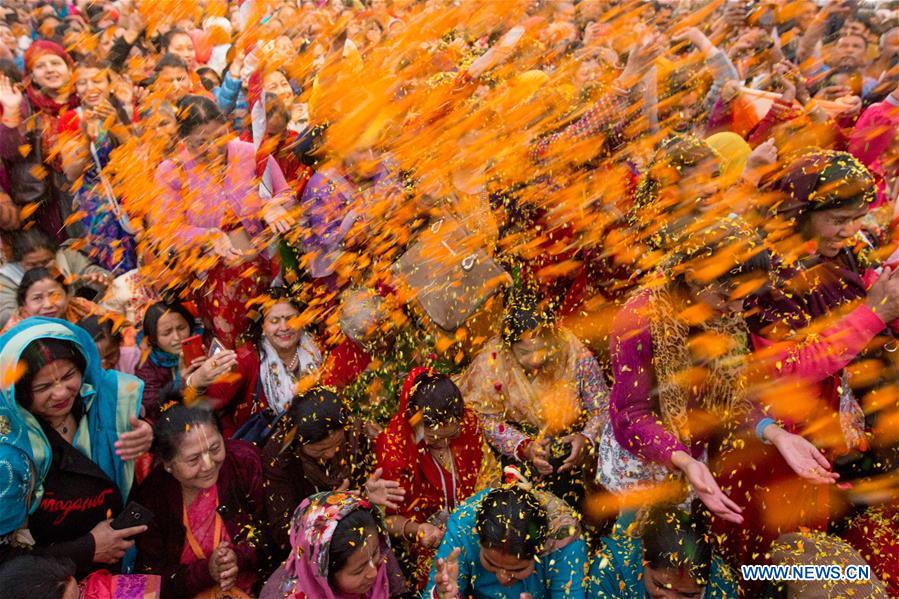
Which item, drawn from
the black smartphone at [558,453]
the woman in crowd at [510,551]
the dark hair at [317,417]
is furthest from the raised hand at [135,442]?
the black smartphone at [558,453]

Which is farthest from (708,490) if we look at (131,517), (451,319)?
(131,517)

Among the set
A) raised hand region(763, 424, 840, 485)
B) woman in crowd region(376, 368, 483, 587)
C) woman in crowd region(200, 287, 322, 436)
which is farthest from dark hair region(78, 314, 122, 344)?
raised hand region(763, 424, 840, 485)

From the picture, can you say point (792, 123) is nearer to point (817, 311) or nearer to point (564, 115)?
point (564, 115)

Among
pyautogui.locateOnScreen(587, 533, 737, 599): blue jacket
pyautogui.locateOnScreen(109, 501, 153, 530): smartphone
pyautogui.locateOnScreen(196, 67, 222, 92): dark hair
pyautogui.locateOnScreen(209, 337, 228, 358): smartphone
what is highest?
pyautogui.locateOnScreen(196, 67, 222, 92): dark hair

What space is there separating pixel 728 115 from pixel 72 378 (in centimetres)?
499

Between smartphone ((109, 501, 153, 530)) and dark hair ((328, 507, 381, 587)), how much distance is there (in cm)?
90

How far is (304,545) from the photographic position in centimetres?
319

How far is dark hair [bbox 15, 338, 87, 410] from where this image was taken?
322 centimetres

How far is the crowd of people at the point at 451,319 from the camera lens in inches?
124

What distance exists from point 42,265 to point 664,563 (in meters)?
4.41

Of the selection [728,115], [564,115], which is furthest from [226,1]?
[728,115]

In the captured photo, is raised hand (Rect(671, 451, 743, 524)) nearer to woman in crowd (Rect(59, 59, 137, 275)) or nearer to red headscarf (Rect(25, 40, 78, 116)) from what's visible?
woman in crowd (Rect(59, 59, 137, 275))

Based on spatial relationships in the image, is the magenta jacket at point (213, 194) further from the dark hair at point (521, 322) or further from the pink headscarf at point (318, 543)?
the pink headscarf at point (318, 543)

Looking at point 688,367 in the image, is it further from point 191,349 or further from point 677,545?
point 191,349
